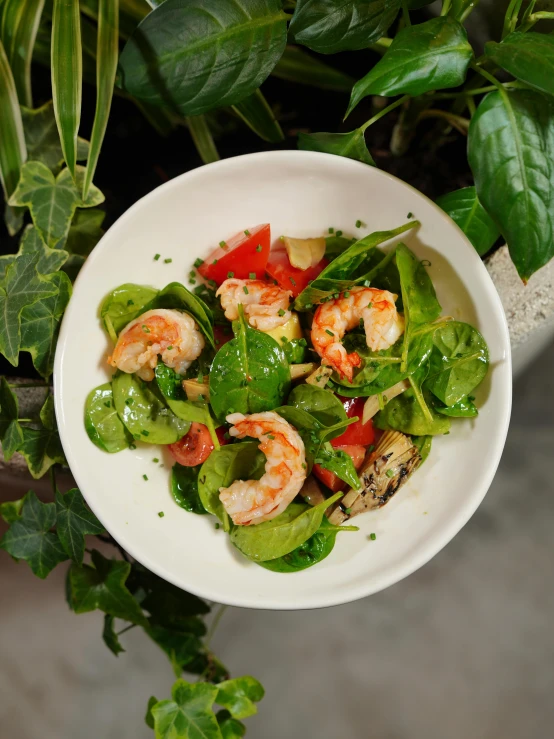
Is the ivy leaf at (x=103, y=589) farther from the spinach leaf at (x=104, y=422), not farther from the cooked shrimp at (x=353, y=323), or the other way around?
the cooked shrimp at (x=353, y=323)

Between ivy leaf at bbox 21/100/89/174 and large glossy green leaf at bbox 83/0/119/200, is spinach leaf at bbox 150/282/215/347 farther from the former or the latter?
ivy leaf at bbox 21/100/89/174

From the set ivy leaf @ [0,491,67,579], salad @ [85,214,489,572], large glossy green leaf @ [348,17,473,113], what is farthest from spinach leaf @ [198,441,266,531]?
large glossy green leaf @ [348,17,473,113]

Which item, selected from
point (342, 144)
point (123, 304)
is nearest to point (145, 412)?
point (123, 304)

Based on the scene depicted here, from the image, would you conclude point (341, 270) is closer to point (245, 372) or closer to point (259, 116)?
point (245, 372)

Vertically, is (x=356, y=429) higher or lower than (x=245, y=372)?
lower

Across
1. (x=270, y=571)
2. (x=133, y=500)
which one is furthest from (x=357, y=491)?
(x=133, y=500)

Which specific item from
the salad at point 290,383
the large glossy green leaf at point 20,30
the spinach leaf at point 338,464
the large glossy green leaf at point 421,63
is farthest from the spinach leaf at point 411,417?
the large glossy green leaf at point 20,30
